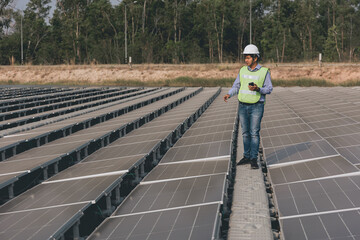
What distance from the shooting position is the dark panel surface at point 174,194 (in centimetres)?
640

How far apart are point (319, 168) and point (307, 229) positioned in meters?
2.75

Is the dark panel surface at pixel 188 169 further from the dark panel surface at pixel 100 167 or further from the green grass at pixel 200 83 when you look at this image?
the green grass at pixel 200 83

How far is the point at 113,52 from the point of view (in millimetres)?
77438

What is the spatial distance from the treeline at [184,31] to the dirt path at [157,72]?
55.9ft

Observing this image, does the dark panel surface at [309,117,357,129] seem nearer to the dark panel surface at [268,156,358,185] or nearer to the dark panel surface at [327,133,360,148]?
the dark panel surface at [327,133,360,148]

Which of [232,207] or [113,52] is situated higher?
[113,52]

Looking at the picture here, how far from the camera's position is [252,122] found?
866 centimetres

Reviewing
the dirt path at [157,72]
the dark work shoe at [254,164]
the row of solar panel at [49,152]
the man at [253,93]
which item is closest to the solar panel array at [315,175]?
the dark work shoe at [254,164]

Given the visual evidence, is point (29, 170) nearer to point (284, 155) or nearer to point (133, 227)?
point (133, 227)

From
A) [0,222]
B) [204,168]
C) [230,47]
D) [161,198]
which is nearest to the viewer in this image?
[0,222]

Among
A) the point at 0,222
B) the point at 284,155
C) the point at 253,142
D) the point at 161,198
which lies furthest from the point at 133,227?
the point at 284,155

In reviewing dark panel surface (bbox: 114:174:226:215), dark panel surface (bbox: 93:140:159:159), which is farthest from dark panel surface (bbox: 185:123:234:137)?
dark panel surface (bbox: 114:174:226:215)

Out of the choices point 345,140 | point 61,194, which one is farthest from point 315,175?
point 61,194

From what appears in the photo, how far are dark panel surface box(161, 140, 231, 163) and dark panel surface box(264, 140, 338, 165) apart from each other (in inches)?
34.0
